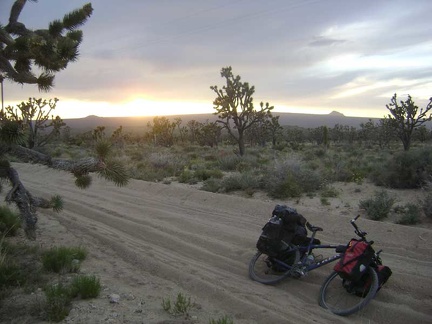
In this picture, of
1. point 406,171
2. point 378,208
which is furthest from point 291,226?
point 406,171

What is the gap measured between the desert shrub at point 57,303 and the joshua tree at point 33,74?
1998 mm

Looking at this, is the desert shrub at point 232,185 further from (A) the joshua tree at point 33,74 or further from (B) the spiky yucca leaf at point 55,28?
(B) the spiky yucca leaf at point 55,28

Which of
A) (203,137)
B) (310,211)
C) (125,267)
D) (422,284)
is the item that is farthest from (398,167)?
(203,137)

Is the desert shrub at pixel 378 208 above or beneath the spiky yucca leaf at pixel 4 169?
beneath

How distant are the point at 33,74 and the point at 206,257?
4499 millimetres

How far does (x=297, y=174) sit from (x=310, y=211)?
328 centimetres

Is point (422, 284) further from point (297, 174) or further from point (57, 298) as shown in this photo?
point (297, 174)

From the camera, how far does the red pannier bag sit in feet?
16.4

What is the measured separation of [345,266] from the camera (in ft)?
16.7

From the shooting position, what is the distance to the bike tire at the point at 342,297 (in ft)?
16.0

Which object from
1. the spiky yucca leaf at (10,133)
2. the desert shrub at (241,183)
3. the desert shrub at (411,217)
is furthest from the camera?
the desert shrub at (241,183)

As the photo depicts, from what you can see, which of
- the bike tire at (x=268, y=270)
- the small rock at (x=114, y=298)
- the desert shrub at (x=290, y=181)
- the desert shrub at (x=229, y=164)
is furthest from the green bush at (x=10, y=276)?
the desert shrub at (x=229, y=164)

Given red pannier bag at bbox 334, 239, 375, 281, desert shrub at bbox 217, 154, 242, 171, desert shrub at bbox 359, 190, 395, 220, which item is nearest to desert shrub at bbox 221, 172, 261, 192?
desert shrub at bbox 359, 190, 395, 220

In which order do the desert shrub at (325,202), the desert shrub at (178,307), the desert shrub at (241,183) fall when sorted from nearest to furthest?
1. the desert shrub at (178,307)
2. the desert shrub at (325,202)
3. the desert shrub at (241,183)
